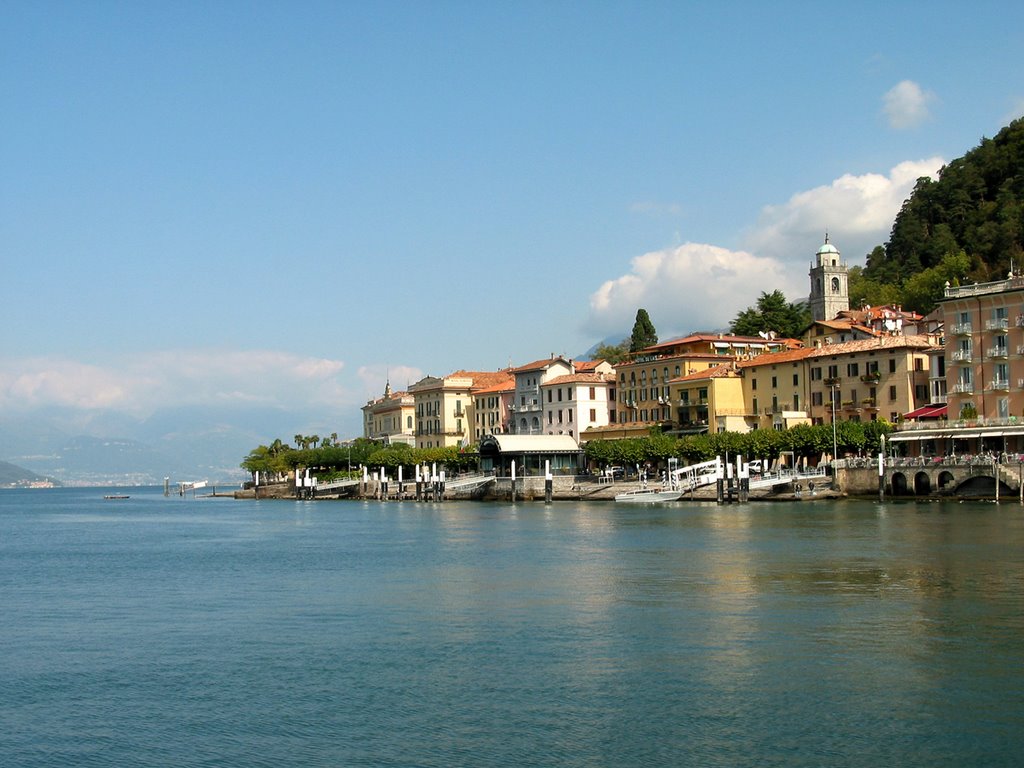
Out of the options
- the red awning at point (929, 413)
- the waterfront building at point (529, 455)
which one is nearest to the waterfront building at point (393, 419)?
the waterfront building at point (529, 455)

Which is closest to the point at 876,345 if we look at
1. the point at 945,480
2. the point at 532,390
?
the point at 945,480

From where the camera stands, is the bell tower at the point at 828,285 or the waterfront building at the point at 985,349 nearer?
the waterfront building at the point at 985,349

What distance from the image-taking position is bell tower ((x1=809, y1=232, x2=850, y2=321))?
5443 inches

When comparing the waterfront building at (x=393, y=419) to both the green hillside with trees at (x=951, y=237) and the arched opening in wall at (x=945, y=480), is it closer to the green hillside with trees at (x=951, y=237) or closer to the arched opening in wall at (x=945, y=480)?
the green hillside with trees at (x=951, y=237)

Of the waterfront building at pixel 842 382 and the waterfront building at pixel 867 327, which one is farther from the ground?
the waterfront building at pixel 867 327

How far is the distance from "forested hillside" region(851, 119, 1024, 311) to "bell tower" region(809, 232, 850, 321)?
3.26m

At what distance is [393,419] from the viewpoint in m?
154

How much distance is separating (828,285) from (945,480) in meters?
62.9

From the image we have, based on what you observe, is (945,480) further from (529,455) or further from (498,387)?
(498,387)

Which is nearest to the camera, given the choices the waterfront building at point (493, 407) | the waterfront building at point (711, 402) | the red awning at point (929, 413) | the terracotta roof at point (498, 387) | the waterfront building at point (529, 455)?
the red awning at point (929, 413)

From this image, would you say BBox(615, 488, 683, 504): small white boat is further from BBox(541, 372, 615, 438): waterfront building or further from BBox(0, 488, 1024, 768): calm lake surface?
BBox(0, 488, 1024, 768): calm lake surface

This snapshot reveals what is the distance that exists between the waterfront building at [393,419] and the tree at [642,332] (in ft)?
92.3

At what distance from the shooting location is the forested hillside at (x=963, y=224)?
399 feet

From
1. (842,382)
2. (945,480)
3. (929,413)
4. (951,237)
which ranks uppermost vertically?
(951,237)
